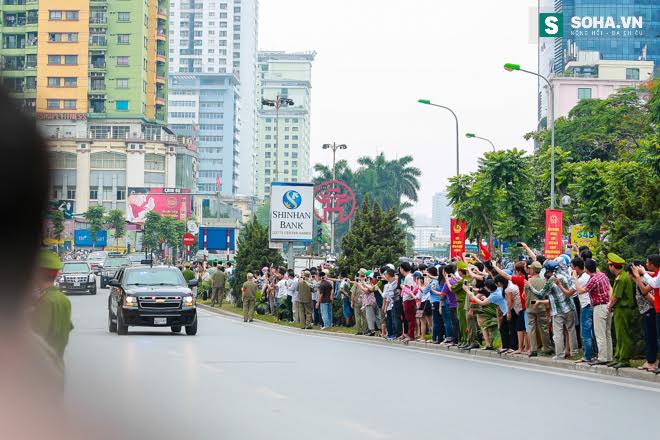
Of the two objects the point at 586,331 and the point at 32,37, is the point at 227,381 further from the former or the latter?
the point at 32,37

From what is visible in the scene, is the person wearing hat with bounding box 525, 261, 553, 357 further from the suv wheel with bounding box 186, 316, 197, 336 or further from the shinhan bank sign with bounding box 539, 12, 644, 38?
the shinhan bank sign with bounding box 539, 12, 644, 38

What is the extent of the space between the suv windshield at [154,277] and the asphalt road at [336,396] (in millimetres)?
5327

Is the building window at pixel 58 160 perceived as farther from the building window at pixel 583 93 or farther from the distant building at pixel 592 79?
the building window at pixel 583 93

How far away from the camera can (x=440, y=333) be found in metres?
23.6

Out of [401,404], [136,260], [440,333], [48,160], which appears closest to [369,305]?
[440,333]

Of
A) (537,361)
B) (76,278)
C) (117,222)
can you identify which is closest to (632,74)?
(117,222)

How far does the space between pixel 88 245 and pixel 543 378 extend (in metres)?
112

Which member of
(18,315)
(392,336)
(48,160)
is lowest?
(392,336)

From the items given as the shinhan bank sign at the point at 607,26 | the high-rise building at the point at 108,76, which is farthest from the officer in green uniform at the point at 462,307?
the shinhan bank sign at the point at 607,26

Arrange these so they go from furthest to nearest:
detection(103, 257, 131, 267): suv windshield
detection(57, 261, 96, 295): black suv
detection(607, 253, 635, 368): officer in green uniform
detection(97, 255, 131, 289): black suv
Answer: detection(103, 257, 131, 267): suv windshield
detection(97, 255, 131, 289): black suv
detection(57, 261, 96, 295): black suv
detection(607, 253, 635, 368): officer in green uniform

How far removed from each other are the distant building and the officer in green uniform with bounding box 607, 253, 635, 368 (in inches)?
4071

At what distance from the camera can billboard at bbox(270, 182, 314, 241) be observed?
143 ft

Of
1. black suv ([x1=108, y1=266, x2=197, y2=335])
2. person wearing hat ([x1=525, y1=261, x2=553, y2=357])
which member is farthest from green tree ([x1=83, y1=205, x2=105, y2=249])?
person wearing hat ([x1=525, y1=261, x2=553, y2=357])

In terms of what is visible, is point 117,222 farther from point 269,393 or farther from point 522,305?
point 269,393
